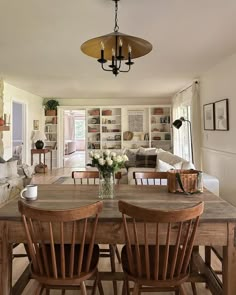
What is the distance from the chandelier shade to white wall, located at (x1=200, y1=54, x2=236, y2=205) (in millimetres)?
2683

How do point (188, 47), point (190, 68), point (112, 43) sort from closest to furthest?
point (112, 43) < point (188, 47) < point (190, 68)

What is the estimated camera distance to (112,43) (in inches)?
87.2

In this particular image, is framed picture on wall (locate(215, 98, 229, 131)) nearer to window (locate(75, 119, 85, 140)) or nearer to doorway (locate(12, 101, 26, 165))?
doorway (locate(12, 101, 26, 165))

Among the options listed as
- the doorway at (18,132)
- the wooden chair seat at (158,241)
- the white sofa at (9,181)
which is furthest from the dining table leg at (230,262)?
the doorway at (18,132)

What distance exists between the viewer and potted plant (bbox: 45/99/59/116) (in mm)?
9594

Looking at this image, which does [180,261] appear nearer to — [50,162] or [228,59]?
[228,59]

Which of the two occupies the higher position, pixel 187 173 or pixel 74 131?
pixel 74 131

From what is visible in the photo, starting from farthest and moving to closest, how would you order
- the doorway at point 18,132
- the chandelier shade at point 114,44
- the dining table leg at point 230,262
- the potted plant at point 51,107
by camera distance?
the potted plant at point 51,107
the doorway at point 18,132
the chandelier shade at point 114,44
the dining table leg at point 230,262

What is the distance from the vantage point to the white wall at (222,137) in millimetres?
4479

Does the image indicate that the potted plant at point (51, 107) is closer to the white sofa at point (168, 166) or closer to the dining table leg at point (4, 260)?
the white sofa at point (168, 166)

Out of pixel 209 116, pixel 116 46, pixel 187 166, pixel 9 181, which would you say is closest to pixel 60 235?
pixel 116 46

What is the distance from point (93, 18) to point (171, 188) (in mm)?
1949

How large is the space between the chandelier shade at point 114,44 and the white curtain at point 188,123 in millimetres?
4154

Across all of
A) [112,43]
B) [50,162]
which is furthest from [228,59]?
[50,162]
